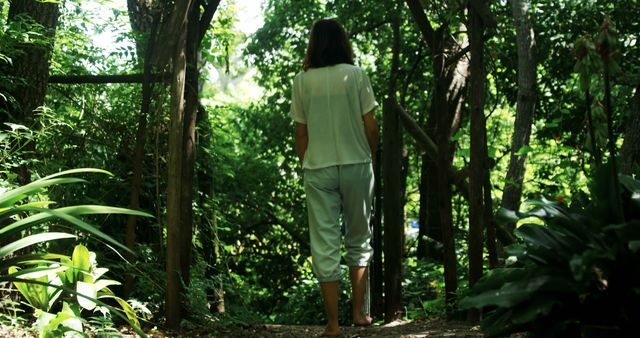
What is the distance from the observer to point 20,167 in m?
4.20

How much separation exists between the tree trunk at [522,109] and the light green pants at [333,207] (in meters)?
1.91

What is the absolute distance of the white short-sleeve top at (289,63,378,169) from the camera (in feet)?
14.0

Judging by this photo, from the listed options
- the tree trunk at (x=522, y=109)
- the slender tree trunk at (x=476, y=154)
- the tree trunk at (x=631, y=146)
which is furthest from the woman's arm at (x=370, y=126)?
the tree trunk at (x=522, y=109)

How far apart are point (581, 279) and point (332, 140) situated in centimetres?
214

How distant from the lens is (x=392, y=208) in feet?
17.2

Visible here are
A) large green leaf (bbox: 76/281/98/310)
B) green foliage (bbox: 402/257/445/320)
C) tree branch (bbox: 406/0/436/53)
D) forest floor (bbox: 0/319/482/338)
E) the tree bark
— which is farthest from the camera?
green foliage (bbox: 402/257/445/320)

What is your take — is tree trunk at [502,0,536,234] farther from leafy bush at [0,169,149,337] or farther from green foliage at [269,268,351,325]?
leafy bush at [0,169,149,337]

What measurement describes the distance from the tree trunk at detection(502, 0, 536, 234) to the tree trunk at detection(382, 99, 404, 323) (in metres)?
1.10

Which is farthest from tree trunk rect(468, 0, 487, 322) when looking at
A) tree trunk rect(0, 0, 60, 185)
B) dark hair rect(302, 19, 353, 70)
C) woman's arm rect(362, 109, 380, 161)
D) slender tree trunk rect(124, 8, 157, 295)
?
tree trunk rect(0, 0, 60, 185)

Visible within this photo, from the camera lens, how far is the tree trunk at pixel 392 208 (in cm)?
523

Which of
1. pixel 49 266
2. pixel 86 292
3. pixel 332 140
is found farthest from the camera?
pixel 332 140

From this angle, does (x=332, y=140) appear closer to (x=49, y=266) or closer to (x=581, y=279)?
(x=49, y=266)

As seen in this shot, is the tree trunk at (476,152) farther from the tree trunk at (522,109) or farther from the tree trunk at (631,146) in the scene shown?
the tree trunk at (522,109)

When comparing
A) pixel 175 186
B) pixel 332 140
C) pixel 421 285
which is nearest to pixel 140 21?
pixel 175 186
